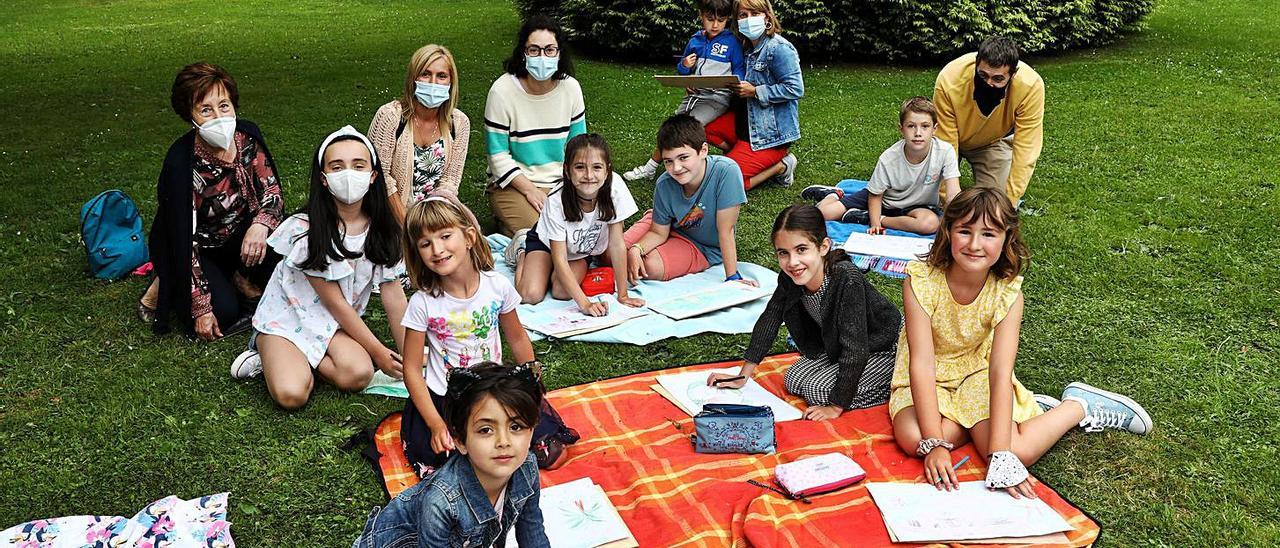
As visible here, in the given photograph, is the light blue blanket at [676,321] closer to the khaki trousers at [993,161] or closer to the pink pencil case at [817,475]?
the pink pencil case at [817,475]

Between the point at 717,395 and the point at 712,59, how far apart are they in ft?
13.4

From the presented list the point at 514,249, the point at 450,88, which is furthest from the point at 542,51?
the point at 514,249

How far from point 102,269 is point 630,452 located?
372 centimetres

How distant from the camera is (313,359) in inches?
188

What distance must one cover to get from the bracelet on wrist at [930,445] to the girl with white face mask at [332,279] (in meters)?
2.26

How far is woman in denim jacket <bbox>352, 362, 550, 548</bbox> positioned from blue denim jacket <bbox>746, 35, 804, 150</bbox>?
5416 millimetres

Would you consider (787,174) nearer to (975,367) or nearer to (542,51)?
(542,51)

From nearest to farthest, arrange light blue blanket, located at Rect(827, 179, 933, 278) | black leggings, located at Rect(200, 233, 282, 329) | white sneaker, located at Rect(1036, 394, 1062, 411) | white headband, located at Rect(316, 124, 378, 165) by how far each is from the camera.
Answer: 1. white sneaker, located at Rect(1036, 394, 1062, 411)
2. white headband, located at Rect(316, 124, 378, 165)
3. black leggings, located at Rect(200, 233, 282, 329)
4. light blue blanket, located at Rect(827, 179, 933, 278)

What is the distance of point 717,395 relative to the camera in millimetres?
4762

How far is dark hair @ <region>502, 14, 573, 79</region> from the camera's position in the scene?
671cm

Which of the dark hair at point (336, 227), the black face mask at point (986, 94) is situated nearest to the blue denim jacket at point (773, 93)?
the black face mask at point (986, 94)

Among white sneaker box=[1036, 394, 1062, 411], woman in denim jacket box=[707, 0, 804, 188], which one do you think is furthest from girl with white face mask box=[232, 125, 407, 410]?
woman in denim jacket box=[707, 0, 804, 188]

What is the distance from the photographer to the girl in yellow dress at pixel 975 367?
4000 millimetres

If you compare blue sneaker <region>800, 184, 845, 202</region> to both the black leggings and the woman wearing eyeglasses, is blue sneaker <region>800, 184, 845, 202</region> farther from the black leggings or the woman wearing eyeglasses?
the black leggings
